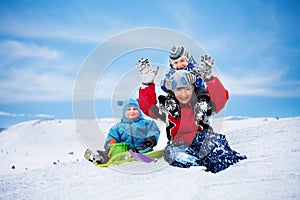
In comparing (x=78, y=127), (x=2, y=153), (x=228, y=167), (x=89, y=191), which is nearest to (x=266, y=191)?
(x=228, y=167)

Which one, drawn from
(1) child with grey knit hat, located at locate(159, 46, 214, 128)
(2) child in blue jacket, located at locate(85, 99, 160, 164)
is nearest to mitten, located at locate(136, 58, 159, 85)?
(1) child with grey knit hat, located at locate(159, 46, 214, 128)

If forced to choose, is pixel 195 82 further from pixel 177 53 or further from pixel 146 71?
pixel 146 71

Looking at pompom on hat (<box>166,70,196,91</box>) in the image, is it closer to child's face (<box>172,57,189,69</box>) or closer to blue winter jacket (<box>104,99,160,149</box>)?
child's face (<box>172,57,189,69</box>)

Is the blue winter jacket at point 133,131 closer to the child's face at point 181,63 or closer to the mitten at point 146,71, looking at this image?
the mitten at point 146,71

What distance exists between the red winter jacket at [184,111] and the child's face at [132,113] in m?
0.21

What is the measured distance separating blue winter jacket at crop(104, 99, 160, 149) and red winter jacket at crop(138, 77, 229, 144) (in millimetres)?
183

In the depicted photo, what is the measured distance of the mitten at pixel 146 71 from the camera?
3.05m

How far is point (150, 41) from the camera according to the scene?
3.05 m

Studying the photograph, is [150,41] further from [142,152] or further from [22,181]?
[22,181]

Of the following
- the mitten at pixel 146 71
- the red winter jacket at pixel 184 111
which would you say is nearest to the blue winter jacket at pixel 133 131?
the red winter jacket at pixel 184 111

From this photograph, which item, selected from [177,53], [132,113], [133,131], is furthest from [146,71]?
[133,131]

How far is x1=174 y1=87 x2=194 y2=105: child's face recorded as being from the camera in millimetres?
2791

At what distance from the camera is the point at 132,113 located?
3.23 meters

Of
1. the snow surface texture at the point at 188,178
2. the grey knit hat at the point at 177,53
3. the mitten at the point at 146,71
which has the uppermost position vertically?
the grey knit hat at the point at 177,53
